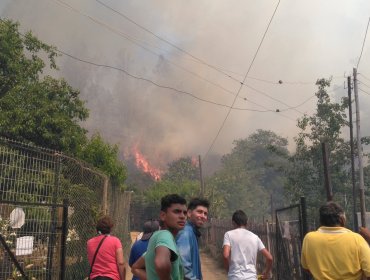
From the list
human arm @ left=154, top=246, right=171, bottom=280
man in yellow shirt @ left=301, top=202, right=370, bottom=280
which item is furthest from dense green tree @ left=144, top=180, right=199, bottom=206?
human arm @ left=154, top=246, right=171, bottom=280

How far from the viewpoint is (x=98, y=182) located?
9.17 metres

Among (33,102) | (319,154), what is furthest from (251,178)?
(33,102)

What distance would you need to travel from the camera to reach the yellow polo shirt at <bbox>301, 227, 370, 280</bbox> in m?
3.26

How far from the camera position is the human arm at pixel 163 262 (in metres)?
2.31

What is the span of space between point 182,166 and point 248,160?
21.5 m

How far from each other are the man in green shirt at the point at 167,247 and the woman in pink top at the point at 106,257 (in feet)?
7.24

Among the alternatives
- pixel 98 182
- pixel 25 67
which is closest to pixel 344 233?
pixel 98 182

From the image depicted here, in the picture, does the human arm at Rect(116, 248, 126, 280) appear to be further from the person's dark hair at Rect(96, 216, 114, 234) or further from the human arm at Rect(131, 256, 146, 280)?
the human arm at Rect(131, 256, 146, 280)

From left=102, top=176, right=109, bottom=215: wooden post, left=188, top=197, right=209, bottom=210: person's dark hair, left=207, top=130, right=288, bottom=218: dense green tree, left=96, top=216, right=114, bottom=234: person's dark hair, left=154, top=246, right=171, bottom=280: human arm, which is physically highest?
left=207, top=130, right=288, bottom=218: dense green tree

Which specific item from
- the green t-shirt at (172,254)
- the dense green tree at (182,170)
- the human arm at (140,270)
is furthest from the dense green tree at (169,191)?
the green t-shirt at (172,254)

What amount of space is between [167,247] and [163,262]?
0.29 feet

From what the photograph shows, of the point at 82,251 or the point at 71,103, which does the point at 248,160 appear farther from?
the point at 82,251

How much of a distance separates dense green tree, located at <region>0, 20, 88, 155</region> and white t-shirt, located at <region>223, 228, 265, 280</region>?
11.8 m

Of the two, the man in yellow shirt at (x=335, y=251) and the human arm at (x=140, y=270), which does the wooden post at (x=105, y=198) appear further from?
the human arm at (x=140, y=270)
